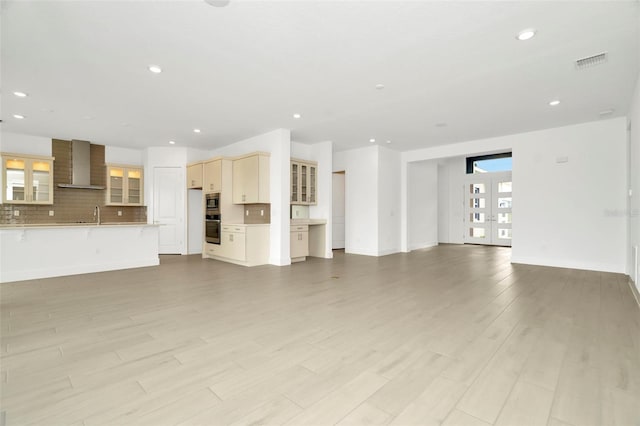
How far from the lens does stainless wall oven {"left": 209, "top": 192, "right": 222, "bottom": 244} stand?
7344 mm

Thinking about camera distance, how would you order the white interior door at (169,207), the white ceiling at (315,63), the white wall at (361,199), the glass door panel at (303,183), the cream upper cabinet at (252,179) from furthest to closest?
the white interior door at (169,207) → the white wall at (361,199) → the glass door panel at (303,183) → the cream upper cabinet at (252,179) → the white ceiling at (315,63)

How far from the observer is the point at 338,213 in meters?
9.66

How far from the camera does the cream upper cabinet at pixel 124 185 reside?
8195 mm

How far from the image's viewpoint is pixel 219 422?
1.59 meters

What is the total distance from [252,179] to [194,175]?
234 centimetres

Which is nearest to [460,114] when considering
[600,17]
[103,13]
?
[600,17]

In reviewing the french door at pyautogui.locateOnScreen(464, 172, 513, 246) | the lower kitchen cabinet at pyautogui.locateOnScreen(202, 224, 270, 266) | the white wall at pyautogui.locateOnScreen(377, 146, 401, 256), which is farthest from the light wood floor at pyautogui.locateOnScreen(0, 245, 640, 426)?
the french door at pyautogui.locateOnScreen(464, 172, 513, 246)

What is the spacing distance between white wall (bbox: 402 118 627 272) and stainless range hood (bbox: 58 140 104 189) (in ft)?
32.5

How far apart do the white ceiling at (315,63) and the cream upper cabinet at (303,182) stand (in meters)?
1.46

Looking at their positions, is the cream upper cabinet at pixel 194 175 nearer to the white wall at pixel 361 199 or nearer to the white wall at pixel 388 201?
the white wall at pixel 361 199

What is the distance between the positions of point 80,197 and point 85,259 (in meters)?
3.06

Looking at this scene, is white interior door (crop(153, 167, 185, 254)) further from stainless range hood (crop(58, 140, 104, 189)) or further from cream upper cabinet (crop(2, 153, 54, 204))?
cream upper cabinet (crop(2, 153, 54, 204))

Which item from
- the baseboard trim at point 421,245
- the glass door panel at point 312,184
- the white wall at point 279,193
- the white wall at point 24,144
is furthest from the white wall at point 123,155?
the baseboard trim at point 421,245

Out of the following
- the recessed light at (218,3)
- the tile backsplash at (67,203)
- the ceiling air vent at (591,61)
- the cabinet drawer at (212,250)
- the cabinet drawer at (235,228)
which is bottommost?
the cabinet drawer at (212,250)
